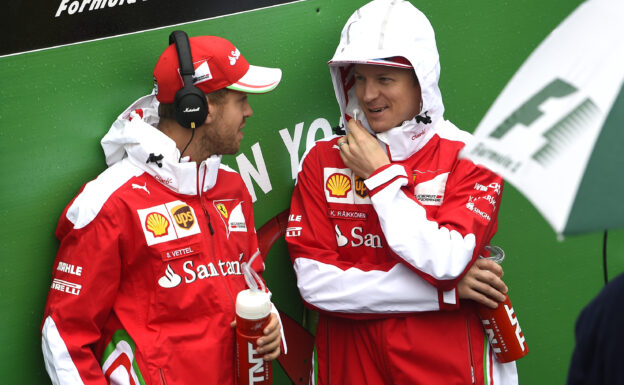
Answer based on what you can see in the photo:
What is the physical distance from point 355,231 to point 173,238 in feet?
2.34

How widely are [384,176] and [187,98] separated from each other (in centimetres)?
Result: 73

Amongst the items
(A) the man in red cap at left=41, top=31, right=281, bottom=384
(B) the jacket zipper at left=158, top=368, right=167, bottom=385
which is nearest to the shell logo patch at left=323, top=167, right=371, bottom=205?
(A) the man in red cap at left=41, top=31, right=281, bottom=384

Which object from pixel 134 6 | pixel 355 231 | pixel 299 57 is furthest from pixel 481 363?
pixel 134 6

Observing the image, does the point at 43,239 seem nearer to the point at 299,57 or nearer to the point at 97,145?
the point at 97,145

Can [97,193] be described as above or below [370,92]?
below

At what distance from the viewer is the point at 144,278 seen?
2.62 metres

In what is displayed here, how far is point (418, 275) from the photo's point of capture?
2.90m

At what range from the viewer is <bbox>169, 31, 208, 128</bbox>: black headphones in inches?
104

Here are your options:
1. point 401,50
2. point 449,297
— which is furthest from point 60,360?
point 401,50

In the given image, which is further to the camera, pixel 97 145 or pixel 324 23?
pixel 324 23

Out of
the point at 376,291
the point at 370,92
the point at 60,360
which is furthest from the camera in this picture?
the point at 370,92

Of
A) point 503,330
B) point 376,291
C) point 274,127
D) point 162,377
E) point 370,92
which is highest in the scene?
point 370,92

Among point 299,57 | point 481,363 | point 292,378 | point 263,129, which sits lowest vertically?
point 292,378

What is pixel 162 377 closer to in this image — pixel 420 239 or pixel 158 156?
pixel 158 156
